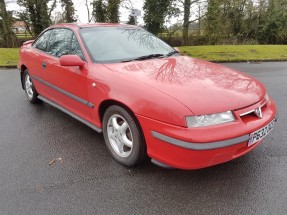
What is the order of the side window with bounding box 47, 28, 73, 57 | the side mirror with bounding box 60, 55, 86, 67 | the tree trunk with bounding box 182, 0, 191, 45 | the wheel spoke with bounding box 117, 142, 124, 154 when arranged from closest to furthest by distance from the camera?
1. the wheel spoke with bounding box 117, 142, 124, 154
2. the side mirror with bounding box 60, 55, 86, 67
3. the side window with bounding box 47, 28, 73, 57
4. the tree trunk with bounding box 182, 0, 191, 45

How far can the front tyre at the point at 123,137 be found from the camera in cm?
271

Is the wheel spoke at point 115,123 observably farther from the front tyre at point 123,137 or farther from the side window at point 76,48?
the side window at point 76,48

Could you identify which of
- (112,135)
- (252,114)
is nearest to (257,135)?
(252,114)

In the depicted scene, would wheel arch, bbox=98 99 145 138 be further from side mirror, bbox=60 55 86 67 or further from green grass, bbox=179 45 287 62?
green grass, bbox=179 45 287 62

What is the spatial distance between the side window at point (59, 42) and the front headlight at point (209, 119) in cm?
222

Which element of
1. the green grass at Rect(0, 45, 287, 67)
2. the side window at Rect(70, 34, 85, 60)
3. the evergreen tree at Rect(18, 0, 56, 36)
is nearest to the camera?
the side window at Rect(70, 34, 85, 60)

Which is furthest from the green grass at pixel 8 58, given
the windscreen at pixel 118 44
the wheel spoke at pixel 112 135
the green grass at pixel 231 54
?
the wheel spoke at pixel 112 135

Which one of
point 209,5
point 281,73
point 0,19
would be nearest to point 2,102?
point 281,73

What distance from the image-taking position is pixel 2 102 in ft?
17.2

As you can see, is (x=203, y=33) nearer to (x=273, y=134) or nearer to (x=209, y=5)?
(x=209, y=5)

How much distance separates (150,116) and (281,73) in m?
7.30

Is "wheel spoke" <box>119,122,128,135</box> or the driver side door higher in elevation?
the driver side door

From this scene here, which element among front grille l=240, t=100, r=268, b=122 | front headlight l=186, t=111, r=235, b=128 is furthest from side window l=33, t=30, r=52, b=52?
front grille l=240, t=100, r=268, b=122

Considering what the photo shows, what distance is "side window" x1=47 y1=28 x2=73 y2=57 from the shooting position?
381cm
